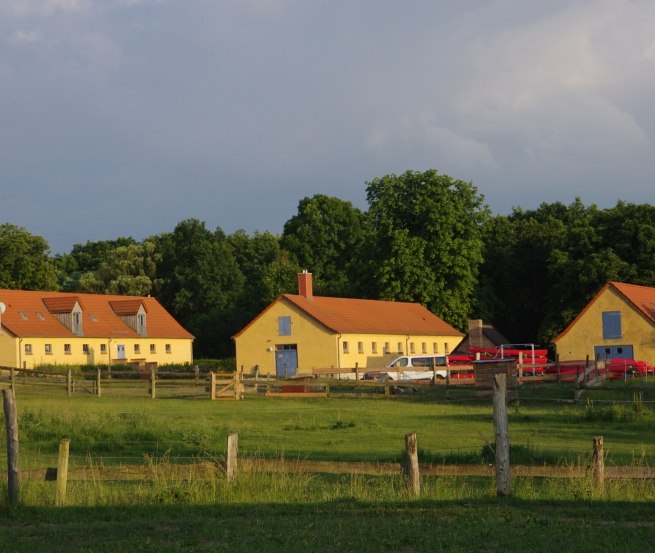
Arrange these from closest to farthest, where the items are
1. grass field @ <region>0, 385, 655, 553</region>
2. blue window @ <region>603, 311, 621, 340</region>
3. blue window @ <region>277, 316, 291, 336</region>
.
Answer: grass field @ <region>0, 385, 655, 553</region> < blue window @ <region>603, 311, 621, 340</region> < blue window @ <region>277, 316, 291, 336</region>

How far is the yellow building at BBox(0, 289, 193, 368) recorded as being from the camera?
2817 inches

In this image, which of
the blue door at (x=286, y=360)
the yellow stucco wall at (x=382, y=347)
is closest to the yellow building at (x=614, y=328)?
the yellow stucco wall at (x=382, y=347)

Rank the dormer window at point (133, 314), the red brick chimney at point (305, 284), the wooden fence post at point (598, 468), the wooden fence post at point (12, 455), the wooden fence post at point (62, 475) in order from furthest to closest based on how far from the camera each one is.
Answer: the dormer window at point (133, 314), the red brick chimney at point (305, 284), the wooden fence post at point (598, 468), the wooden fence post at point (62, 475), the wooden fence post at point (12, 455)

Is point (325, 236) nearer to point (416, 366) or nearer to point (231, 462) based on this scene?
point (416, 366)

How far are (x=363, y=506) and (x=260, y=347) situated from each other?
175 feet

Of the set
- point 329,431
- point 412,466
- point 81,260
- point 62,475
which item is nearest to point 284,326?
point 329,431

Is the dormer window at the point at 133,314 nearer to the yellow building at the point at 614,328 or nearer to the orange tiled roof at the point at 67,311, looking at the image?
the orange tiled roof at the point at 67,311

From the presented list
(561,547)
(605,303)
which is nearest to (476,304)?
(605,303)

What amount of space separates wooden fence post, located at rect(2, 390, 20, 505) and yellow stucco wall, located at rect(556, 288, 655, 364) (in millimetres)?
51245

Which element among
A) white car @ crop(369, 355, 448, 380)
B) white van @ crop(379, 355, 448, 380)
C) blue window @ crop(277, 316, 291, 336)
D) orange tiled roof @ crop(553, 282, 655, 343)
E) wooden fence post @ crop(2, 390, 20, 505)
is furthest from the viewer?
blue window @ crop(277, 316, 291, 336)

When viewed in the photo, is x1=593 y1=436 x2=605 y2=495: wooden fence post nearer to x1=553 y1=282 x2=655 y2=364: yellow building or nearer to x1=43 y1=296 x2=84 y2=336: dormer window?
x1=553 y1=282 x2=655 y2=364: yellow building

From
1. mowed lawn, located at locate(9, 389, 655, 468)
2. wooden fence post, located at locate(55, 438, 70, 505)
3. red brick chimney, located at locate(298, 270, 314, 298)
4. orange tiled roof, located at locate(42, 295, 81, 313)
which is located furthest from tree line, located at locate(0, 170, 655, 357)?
wooden fence post, located at locate(55, 438, 70, 505)

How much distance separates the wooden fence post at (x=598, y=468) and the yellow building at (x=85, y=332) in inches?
2295

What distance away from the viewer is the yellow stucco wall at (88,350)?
70.6 meters
